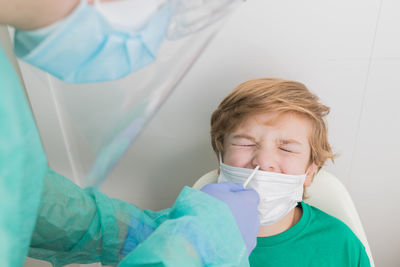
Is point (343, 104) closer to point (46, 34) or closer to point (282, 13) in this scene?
point (282, 13)

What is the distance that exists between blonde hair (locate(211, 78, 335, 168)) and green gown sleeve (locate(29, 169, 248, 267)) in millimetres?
387

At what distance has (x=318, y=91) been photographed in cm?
115

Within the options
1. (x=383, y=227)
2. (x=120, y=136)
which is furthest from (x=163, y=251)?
(x=383, y=227)

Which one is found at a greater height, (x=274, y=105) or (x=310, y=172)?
(x=274, y=105)

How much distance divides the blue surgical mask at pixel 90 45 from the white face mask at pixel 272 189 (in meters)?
0.52

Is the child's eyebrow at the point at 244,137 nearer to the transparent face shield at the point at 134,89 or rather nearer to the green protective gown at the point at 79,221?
the green protective gown at the point at 79,221

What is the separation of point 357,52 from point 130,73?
0.92m

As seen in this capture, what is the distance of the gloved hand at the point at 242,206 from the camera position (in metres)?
0.68

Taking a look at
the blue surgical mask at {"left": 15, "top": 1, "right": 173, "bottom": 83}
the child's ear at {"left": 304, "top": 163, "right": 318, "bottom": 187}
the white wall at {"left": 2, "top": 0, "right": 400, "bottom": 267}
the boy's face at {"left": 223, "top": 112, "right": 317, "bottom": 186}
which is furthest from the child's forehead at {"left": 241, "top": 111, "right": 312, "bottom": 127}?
the blue surgical mask at {"left": 15, "top": 1, "right": 173, "bottom": 83}

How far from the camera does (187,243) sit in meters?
0.54

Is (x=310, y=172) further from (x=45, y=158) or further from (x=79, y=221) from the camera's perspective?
(x=45, y=158)

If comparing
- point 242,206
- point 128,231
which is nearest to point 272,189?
point 242,206

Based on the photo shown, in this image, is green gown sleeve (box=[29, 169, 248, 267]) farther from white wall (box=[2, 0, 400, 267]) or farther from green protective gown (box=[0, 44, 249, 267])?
white wall (box=[2, 0, 400, 267])

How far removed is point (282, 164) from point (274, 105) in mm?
179
